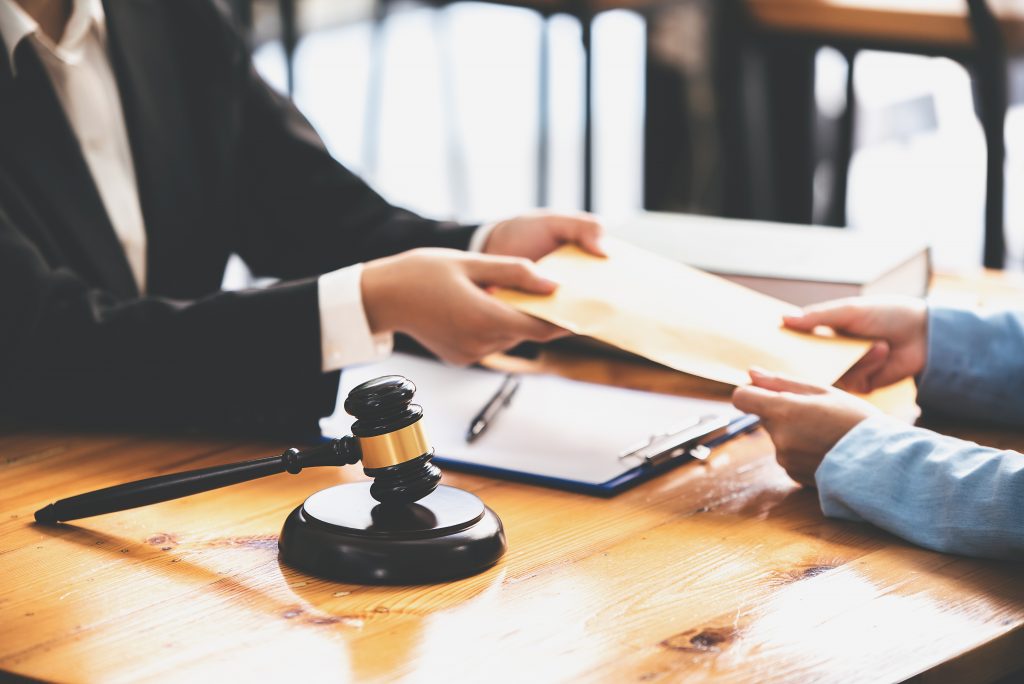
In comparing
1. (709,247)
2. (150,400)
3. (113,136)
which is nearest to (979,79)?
(709,247)

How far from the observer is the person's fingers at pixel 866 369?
120 centimetres

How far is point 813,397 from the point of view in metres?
1.01

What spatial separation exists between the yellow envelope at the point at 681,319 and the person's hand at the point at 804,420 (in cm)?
3

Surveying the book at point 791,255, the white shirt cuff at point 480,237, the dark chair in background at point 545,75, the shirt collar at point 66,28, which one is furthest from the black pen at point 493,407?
the dark chair in background at point 545,75

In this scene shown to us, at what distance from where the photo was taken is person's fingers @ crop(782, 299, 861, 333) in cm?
115

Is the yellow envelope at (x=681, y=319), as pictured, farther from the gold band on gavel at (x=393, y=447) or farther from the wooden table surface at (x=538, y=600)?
the gold band on gavel at (x=393, y=447)

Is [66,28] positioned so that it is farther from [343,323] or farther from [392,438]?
[392,438]

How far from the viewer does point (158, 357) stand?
118cm

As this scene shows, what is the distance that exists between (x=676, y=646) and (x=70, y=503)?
49 centimetres

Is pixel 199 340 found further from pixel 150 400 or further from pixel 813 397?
pixel 813 397

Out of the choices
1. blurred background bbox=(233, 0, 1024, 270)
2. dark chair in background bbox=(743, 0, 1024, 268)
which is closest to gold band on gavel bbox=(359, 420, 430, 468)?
blurred background bbox=(233, 0, 1024, 270)

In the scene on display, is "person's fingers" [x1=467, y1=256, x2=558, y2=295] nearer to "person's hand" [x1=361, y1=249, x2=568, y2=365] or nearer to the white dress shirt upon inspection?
"person's hand" [x1=361, y1=249, x2=568, y2=365]

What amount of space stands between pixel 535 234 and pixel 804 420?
0.48 m

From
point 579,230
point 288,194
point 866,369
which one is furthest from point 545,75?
point 866,369
